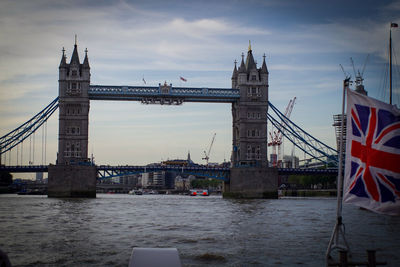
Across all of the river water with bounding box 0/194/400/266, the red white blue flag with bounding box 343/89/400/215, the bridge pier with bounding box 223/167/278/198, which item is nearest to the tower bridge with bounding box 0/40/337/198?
the bridge pier with bounding box 223/167/278/198

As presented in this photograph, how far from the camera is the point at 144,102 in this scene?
264 feet

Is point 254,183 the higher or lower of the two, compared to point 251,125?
lower

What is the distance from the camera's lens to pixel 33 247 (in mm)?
21375

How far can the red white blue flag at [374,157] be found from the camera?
974 centimetres

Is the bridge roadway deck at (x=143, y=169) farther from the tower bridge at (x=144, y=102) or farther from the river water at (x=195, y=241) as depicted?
the river water at (x=195, y=241)

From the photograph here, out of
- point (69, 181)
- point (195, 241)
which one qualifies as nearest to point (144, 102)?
point (69, 181)

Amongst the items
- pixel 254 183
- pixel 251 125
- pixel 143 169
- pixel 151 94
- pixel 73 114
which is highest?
pixel 151 94

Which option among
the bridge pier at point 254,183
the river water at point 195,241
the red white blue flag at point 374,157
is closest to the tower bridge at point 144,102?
the bridge pier at point 254,183

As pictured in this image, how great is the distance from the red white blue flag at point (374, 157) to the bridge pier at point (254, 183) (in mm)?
68659

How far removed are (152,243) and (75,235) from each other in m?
5.05

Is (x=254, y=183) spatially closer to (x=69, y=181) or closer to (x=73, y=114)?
(x=69, y=181)

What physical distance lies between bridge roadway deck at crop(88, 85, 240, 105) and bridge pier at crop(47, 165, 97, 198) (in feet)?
39.7

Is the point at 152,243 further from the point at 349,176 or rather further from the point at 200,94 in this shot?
the point at 200,94

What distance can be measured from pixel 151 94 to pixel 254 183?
21159mm
